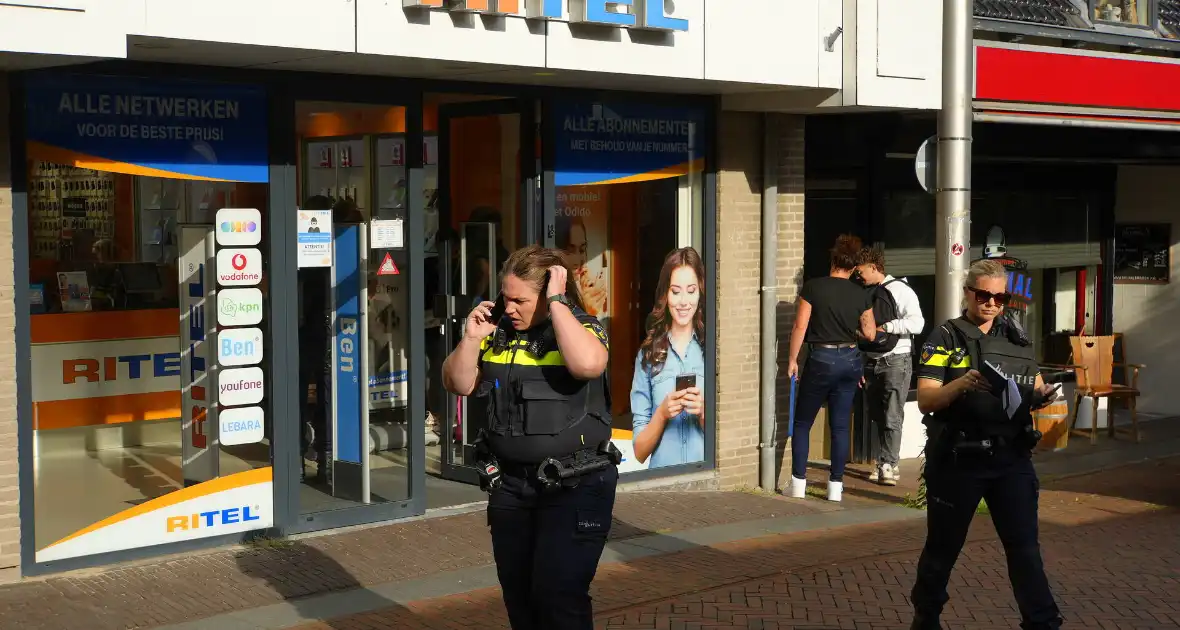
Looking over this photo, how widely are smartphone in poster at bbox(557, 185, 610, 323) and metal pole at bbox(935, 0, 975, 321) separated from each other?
88.7 inches

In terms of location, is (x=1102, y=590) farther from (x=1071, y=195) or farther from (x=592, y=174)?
(x=1071, y=195)

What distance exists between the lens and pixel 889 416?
11.2m

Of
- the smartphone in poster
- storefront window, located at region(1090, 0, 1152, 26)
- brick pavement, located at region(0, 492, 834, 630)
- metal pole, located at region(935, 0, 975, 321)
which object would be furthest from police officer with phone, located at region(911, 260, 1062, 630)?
storefront window, located at region(1090, 0, 1152, 26)

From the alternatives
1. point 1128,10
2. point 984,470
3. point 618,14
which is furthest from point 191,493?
point 1128,10

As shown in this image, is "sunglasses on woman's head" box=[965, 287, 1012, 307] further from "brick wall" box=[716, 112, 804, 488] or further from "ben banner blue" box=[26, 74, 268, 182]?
"brick wall" box=[716, 112, 804, 488]

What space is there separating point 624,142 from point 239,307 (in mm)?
2972

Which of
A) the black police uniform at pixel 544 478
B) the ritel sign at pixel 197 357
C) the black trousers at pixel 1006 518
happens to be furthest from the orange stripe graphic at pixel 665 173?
the black police uniform at pixel 544 478

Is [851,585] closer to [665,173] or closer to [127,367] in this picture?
[665,173]

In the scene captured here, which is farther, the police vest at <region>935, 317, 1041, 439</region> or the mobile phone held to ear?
the police vest at <region>935, 317, 1041, 439</region>

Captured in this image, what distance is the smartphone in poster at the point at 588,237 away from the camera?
9.98 m

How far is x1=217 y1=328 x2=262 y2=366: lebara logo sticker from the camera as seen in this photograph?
27.6 ft

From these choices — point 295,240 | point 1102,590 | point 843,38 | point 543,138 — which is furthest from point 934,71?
point 295,240

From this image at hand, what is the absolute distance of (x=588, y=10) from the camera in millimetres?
8391

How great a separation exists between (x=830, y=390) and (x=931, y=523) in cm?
389
